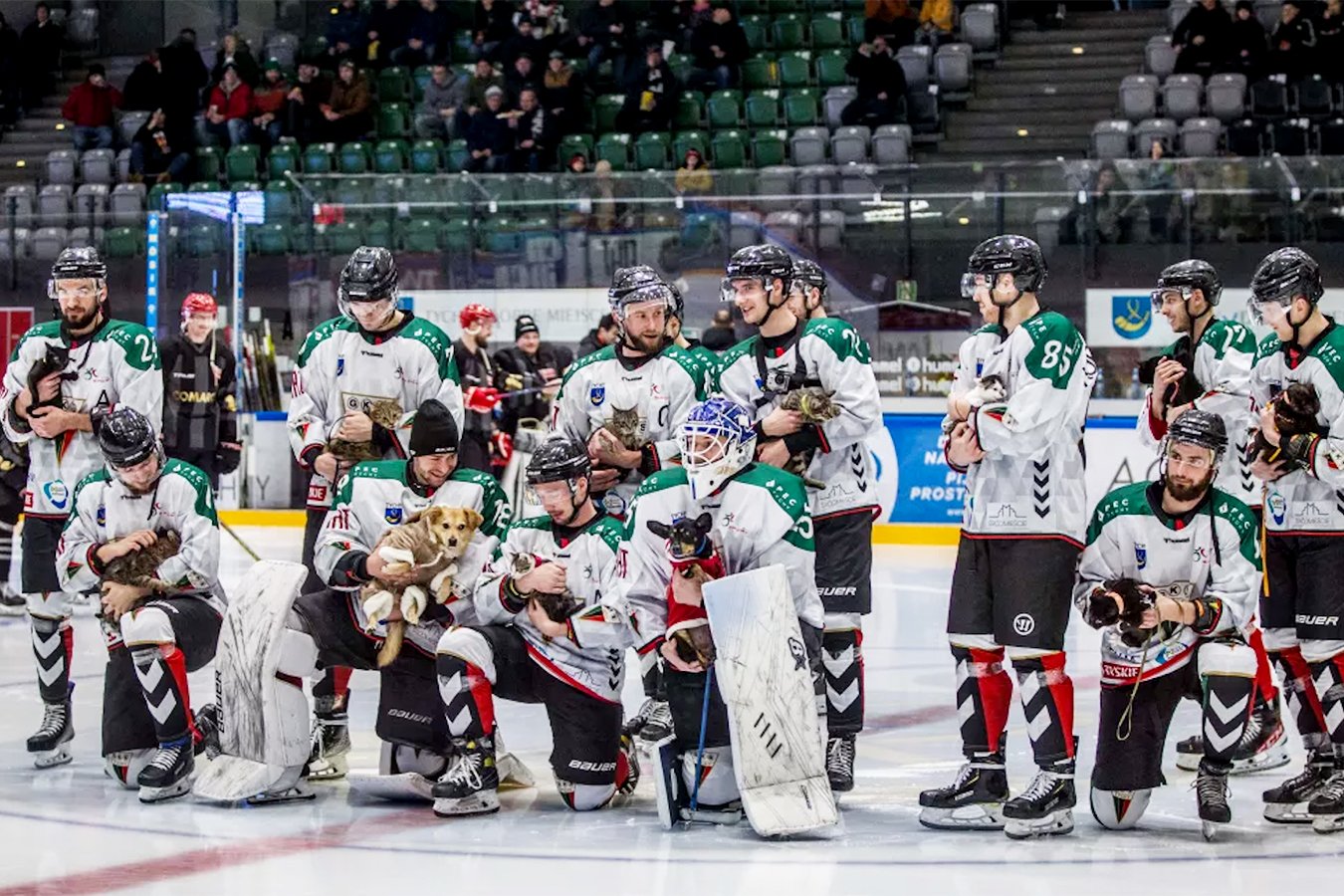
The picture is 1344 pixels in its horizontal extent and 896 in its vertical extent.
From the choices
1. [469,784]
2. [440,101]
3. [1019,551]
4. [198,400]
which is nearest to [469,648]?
[469,784]

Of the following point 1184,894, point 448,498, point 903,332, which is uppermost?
point 903,332

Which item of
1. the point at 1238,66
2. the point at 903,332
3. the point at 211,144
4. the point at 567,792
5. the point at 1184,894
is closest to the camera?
the point at 1184,894

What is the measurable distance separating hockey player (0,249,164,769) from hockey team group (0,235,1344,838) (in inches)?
1.3

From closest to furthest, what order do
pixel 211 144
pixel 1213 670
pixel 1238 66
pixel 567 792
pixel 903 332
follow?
pixel 1213 670 < pixel 567 792 < pixel 903 332 < pixel 1238 66 < pixel 211 144

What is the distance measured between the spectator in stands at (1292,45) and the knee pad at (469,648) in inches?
413

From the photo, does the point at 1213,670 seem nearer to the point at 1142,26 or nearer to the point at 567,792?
the point at 567,792

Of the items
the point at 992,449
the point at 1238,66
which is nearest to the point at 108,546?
the point at 992,449

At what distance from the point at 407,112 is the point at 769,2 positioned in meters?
3.38

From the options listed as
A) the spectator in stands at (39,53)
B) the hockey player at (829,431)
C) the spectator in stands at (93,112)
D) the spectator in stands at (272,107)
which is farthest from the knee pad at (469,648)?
the spectator in stands at (39,53)

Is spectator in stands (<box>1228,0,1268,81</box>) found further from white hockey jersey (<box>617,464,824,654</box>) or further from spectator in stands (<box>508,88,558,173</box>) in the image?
white hockey jersey (<box>617,464,824,654</box>)

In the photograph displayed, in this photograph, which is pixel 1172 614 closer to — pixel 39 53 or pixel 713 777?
pixel 713 777

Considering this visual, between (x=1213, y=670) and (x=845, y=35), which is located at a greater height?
(x=845, y=35)

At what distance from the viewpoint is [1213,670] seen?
502cm

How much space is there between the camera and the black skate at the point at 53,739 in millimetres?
6070
